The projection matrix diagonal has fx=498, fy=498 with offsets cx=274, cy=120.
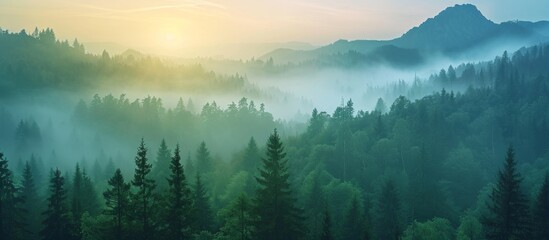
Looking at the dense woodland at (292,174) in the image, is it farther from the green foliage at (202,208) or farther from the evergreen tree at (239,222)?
the green foliage at (202,208)

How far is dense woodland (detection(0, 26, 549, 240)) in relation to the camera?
40062mm

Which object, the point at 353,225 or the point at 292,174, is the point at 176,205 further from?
the point at 292,174

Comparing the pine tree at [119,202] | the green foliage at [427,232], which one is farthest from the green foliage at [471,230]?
the pine tree at [119,202]

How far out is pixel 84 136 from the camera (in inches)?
6698

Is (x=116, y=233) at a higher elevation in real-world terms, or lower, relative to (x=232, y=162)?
higher

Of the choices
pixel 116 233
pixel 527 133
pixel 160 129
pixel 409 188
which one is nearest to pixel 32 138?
pixel 160 129

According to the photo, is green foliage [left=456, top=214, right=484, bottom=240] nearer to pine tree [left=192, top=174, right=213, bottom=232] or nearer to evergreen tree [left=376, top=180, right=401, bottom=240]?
evergreen tree [left=376, top=180, right=401, bottom=240]

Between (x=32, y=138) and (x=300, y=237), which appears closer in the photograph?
(x=300, y=237)

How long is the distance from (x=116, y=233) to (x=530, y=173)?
9883 centimetres

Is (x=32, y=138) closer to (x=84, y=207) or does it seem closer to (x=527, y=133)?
(x=84, y=207)

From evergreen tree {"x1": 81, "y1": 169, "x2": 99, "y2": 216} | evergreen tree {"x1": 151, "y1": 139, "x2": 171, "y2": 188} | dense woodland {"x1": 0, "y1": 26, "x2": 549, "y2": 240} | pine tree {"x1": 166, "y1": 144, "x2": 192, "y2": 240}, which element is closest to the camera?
pine tree {"x1": 166, "y1": 144, "x2": 192, "y2": 240}

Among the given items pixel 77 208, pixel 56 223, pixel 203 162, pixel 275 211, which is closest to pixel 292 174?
pixel 203 162

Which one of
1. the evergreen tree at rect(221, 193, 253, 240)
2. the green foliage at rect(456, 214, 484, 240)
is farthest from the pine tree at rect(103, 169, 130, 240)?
the green foliage at rect(456, 214, 484, 240)

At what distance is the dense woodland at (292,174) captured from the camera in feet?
131
